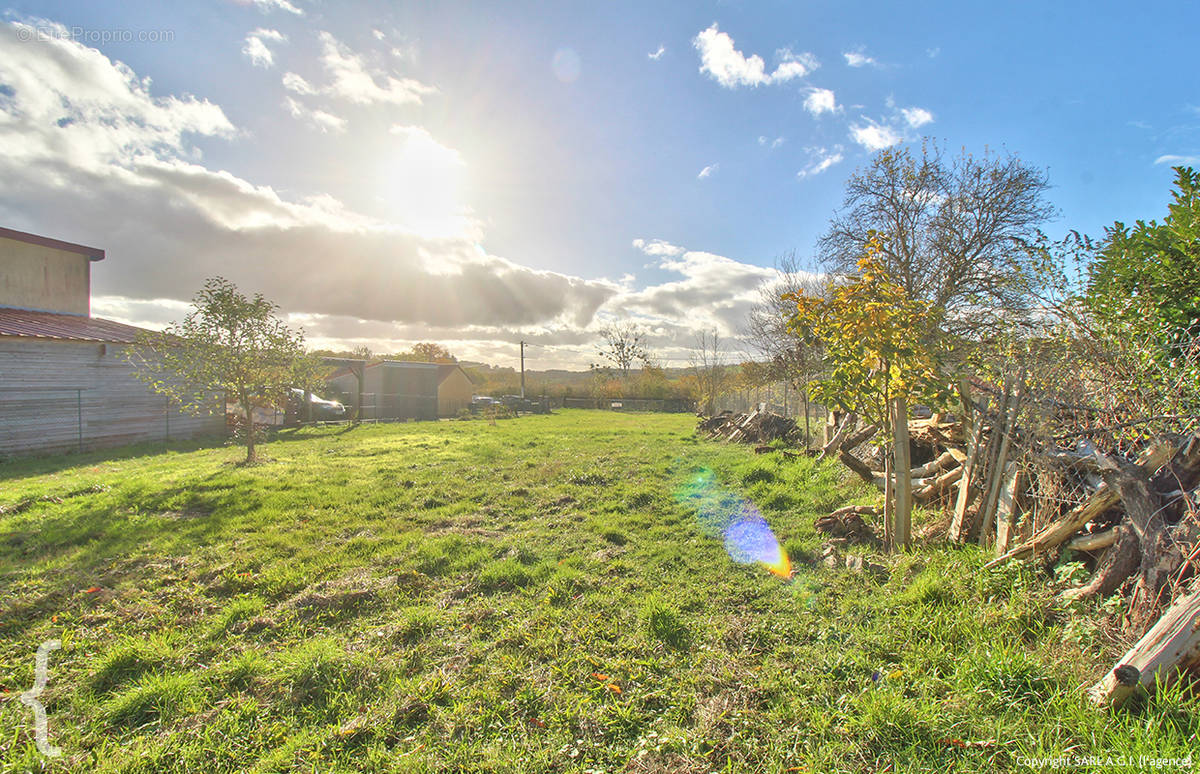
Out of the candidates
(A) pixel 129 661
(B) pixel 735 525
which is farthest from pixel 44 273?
(B) pixel 735 525

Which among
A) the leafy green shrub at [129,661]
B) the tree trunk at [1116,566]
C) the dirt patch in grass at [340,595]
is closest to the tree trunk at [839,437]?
the tree trunk at [1116,566]

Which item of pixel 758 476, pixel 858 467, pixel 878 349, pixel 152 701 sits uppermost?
pixel 878 349

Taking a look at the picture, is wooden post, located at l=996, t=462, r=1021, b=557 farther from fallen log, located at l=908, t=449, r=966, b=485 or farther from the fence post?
the fence post

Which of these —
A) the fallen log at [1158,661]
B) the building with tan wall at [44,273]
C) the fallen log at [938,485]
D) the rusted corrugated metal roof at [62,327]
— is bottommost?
the fallen log at [1158,661]

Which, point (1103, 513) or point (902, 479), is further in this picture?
point (902, 479)

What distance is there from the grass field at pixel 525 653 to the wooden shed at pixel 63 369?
949 cm

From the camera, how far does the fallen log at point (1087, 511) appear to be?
326 cm

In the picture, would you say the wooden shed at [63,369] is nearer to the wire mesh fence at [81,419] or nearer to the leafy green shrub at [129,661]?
the wire mesh fence at [81,419]

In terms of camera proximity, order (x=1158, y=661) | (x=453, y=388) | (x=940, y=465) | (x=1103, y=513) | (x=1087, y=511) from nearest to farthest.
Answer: (x=1158, y=661)
(x=1087, y=511)
(x=1103, y=513)
(x=940, y=465)
(x=453, y=388)

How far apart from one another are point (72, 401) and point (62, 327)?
2.63m

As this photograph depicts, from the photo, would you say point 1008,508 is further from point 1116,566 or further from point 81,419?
point 81,419

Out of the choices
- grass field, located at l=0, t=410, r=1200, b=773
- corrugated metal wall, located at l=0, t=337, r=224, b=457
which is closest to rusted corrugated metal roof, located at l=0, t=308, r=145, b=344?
corrugated metal wall, located at l=0, t=337, r=224, b=457

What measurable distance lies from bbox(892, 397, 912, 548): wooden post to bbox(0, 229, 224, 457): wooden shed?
19188mm

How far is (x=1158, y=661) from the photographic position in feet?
7.70
